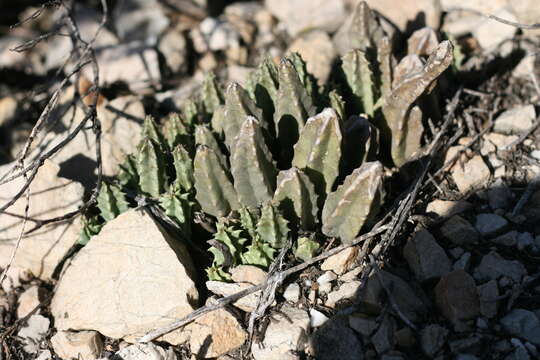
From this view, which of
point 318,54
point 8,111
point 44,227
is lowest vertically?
point 44,227

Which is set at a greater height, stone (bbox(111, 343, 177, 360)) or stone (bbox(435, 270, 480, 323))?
stone (bbox(111, 343, 177, 360))

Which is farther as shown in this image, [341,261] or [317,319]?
[341,261]

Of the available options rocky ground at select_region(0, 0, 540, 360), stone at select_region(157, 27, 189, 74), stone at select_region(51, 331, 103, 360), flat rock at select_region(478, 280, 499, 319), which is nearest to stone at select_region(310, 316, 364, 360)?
rocky ground at select_region(0, 0, 540, 360)

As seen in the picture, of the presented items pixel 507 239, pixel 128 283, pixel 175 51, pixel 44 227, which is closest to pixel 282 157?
pixel 128 283

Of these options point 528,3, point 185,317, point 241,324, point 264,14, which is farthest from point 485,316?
point 264,14

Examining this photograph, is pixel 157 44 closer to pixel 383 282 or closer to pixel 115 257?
pixel 115 257

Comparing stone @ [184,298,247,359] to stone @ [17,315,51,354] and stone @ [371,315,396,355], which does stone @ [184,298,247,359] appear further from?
stone @ [17,315,51,354]

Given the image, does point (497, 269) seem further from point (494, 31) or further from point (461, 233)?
point (494, 31)
